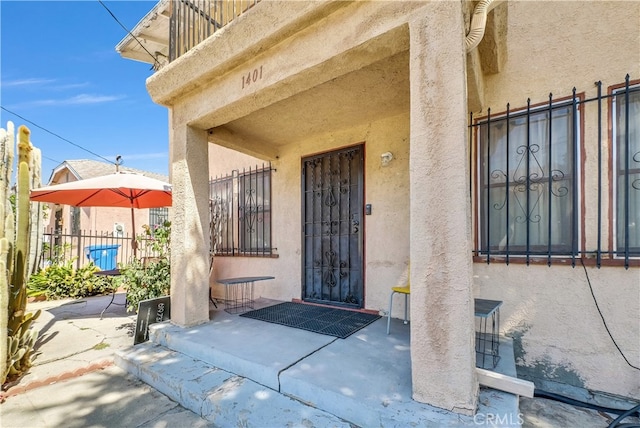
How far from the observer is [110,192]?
572cm

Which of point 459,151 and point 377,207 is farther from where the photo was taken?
point 377,207

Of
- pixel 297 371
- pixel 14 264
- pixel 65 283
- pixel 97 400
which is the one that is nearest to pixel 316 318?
pixel 297 371

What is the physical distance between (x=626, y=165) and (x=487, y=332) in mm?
2247

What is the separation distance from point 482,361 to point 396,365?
83cm

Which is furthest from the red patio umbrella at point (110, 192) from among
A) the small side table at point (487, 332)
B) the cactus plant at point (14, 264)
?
the small side table at point (487, 332)

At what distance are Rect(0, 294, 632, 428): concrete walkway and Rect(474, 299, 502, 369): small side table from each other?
1.48 feet

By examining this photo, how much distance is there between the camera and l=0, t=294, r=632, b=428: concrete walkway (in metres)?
2.33

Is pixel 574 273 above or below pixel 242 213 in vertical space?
below

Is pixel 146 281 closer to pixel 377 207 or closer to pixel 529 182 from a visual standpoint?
pixel 377 207

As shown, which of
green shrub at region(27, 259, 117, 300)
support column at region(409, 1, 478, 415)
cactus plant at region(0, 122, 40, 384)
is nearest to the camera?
support column at region(409, 1, 478, 415)

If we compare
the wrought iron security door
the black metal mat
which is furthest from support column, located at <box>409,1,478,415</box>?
the wrought iron security door

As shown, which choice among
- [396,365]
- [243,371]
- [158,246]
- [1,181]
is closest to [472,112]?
[396,365]

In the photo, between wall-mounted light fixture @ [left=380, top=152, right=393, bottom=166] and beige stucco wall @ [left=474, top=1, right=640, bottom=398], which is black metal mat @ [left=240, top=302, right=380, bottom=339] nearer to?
beige stucco wall @ [left=474, top=1, right=640, bottom=398]

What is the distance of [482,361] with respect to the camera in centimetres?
258
